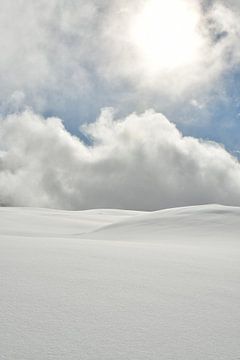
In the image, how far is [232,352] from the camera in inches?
70.3

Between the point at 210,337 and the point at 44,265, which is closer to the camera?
the point at 210,337

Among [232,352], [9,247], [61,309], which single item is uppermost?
[9,247]

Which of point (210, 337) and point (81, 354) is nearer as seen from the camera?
point (81, 354)

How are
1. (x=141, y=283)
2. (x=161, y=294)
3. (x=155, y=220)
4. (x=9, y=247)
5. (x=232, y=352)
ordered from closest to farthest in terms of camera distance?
(x=232, y=352) < (x=161, y=294) < (x=141, y=283) < (x=9, y=247) < (x=155, y=220)

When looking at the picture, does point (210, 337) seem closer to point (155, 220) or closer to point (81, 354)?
point (81, 354)

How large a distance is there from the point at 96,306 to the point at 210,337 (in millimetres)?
786

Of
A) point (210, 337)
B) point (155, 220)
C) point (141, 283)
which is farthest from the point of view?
point (155, 220)

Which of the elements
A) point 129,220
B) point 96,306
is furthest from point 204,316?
point 129,220

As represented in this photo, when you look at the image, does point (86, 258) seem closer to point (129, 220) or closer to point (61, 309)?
point (61, 309)

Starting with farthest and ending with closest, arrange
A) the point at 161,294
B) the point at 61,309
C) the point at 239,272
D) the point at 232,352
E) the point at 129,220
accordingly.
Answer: the point at 129,220
the point at 239,272
the point at 161,294
the point at 61,309
the point at 232,352

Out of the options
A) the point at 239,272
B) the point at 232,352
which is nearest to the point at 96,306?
the point at 232,352

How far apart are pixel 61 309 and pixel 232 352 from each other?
3.50 ft

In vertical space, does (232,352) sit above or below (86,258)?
below

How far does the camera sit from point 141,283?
9.91 ft
